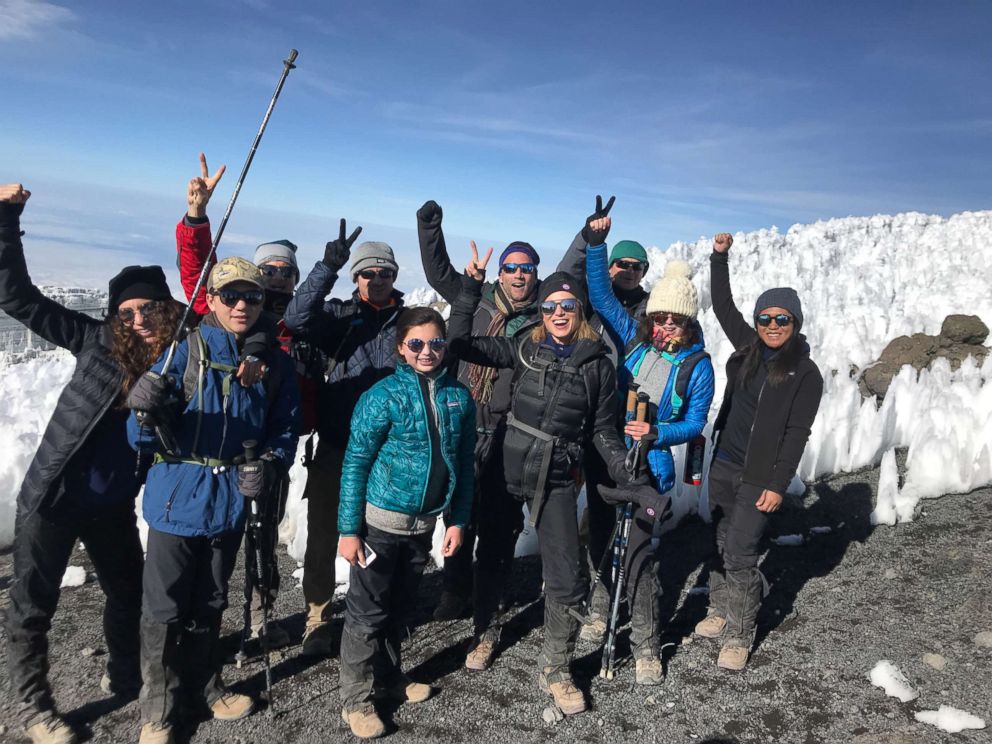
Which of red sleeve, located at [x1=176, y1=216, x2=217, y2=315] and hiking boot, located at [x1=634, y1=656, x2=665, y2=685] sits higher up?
red sleeve, located at [x1=176, y1=216, x2=217, y2=315]

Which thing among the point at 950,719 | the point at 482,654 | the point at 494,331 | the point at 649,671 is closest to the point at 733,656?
the point at 649,671

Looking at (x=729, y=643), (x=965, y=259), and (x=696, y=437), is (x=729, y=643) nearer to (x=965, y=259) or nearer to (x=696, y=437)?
(x=696, y=437)

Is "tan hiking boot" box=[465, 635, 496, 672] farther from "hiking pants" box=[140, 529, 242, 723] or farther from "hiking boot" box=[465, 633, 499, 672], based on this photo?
"hiking pants" box=[140, 529, 242, 723]

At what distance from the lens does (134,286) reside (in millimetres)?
3613

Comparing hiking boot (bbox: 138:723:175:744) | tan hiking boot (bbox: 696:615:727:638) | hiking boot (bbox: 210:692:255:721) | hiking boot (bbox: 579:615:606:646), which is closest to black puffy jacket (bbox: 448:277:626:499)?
hiking boot (bbox: 579:615:606:646)

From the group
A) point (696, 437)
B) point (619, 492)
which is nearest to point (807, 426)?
point (696, 437)

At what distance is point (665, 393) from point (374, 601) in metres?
2.24

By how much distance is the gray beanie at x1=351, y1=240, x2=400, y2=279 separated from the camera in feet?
14.8

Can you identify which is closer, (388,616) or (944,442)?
(388,616)

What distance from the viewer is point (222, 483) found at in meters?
3.52

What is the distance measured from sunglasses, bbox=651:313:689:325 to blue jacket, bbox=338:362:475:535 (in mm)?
1569

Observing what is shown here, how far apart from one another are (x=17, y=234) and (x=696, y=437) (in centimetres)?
417

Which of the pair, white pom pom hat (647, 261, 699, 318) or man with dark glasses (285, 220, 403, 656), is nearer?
white pom pom hat (647, 261, 699, 318)

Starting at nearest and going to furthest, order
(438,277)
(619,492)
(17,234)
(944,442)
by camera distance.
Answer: (17,234), (619,492), (438,277), (944,442)
